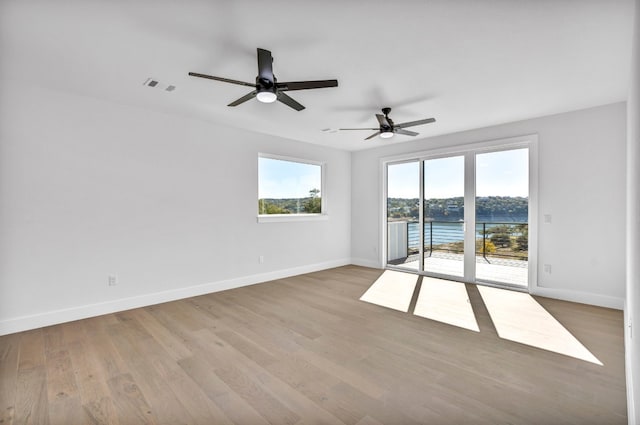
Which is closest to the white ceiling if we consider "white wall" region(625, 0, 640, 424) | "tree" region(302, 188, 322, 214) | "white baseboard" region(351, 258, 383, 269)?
"white wall" region(625, 0, 640, 424)

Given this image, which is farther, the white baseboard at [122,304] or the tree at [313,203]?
the tree at [313,203]

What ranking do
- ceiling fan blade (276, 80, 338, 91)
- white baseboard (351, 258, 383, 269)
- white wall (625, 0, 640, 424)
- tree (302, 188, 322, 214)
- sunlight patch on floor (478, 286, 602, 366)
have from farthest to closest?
white baseboard (351, 258, 383, 269)
tree (302, 188, 322, 214)
sunlight patch on floor (478, 286, 602, 366)
ceiling fan blade (276, 80, 338, 91)
white wall (625, 0, 640, 424)

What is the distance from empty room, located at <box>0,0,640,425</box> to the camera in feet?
6.68

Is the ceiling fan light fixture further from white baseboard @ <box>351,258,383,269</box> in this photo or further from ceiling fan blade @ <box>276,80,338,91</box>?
white baseboard @ <box>351,258,383,269</box>

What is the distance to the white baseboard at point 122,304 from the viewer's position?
3.15 metres

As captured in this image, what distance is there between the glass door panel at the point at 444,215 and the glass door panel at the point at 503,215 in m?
0.31

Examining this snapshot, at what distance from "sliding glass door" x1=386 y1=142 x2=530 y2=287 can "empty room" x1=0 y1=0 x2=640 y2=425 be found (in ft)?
0.13

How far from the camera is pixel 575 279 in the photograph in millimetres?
4113

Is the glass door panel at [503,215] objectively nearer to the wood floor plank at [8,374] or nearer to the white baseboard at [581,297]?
the white baseboard at [581,297]

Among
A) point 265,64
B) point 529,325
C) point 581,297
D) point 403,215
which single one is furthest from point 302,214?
point 581,297

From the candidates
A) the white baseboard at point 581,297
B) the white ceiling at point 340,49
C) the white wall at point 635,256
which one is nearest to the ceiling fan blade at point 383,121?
the white ceiling at point 340,49

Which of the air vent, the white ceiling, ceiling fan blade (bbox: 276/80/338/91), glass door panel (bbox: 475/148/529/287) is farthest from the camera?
glass door panel (bbox: 475/148/529/287)

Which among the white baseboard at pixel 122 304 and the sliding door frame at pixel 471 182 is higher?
the sliding door frame at pixel 471 182

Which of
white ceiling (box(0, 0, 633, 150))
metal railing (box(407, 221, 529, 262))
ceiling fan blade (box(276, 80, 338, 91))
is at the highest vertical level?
white ceiling (box(0, 0, 633, 150))
